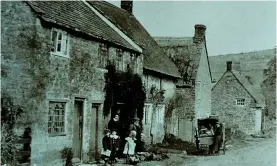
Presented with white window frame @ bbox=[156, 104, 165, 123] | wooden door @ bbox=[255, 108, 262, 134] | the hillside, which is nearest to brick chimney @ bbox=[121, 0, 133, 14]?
white window frame @ bbox=[156, 104, 165, 123]

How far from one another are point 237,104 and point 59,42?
23888 mm

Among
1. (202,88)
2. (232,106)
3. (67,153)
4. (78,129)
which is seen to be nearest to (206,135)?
(78,129)

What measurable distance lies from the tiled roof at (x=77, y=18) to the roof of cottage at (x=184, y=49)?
30.8 ft

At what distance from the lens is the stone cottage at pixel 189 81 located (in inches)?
926

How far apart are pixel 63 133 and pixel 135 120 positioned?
209 inches

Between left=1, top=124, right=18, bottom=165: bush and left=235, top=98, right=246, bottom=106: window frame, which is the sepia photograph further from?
left=235, top=98, right=246, bottom=106: window frame

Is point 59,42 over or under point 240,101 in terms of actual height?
over

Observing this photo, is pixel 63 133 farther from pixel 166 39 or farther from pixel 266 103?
pixel 266 103

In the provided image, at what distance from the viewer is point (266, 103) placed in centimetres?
3625

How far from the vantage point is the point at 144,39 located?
23109 mm

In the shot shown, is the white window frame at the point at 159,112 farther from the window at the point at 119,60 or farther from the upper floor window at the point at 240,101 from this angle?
the upper floor window at the point at 240,101

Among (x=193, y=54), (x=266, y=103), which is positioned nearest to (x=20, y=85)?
(x=193, y=54)

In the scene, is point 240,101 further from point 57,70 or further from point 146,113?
point 57,70

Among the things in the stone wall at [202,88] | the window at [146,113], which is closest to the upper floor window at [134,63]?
the window at [146,113]
